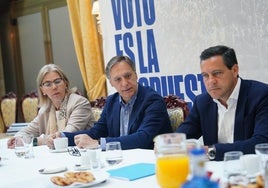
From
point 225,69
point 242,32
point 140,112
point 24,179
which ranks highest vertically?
point 242,32

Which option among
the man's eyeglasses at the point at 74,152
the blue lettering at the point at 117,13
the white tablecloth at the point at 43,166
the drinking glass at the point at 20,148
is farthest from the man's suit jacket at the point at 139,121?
the blue lettering at the point at 117,13

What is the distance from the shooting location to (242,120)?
7.72 ft

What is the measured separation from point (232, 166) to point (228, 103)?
101 centimetres

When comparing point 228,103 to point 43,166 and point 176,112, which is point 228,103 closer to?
point 176,112

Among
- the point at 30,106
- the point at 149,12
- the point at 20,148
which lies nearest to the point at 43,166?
the point at 20,148

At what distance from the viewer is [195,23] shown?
4.05 m

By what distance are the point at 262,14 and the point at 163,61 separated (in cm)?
104

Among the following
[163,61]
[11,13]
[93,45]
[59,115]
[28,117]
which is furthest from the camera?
[11,13]

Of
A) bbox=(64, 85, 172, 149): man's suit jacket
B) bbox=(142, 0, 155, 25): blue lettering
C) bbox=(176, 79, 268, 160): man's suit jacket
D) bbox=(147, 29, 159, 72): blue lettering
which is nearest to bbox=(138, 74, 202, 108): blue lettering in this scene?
bbox=(147, 29, 159, 72): blue lettering

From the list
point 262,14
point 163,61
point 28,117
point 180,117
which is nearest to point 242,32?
point 262,14

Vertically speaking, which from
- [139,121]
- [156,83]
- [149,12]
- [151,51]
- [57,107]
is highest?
[149,12]

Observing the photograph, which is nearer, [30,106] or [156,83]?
[156,83]

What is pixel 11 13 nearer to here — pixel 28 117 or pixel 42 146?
pixel 28 117

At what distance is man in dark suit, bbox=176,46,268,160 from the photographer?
233 centimetres
